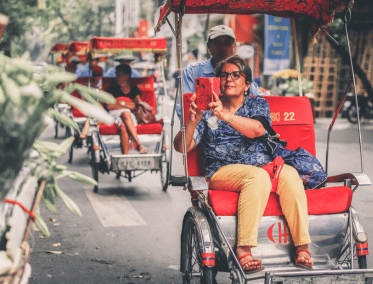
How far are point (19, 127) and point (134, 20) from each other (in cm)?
4552

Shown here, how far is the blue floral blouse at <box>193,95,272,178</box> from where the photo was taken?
11.1 feet

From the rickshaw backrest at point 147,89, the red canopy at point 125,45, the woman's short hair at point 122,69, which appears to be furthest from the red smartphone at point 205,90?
the red canopy at point 125,45

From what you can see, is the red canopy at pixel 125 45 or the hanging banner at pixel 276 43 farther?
the hanging banner at pixel 276 43

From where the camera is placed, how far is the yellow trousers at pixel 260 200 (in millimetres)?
2893

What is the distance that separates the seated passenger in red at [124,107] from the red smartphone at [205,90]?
13.9ft

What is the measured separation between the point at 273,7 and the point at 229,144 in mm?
1278

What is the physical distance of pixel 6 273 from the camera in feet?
5.00

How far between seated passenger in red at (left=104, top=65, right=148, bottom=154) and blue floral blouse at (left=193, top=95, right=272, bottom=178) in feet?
12.5

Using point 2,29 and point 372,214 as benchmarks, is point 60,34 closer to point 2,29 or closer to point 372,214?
point 372,214

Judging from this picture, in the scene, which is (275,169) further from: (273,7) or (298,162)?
(273,7)

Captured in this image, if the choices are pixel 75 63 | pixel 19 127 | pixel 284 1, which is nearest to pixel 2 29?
pixel 19 127

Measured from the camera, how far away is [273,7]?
390cm

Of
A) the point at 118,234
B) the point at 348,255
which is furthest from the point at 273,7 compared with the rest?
the point at 118,234

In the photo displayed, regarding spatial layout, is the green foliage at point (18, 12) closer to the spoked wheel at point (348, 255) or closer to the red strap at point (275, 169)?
the red strap at point (275, 169)
